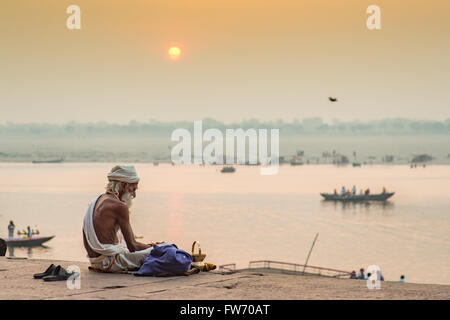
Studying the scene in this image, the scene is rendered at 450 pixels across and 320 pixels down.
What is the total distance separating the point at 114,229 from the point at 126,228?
16 cm

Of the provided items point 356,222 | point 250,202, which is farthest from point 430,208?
point 250,202

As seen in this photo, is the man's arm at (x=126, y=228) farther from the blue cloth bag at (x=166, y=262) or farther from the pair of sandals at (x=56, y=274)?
the pair of sandals at (x=56, y=274)

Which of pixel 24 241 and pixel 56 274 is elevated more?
pixel 56 274

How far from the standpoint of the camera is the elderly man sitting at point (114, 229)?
7285mm

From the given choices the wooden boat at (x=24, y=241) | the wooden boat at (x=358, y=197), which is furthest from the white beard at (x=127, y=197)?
the wooden boat at (x=358, y=197)

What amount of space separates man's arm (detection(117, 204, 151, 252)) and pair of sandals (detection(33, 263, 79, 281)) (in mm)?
668

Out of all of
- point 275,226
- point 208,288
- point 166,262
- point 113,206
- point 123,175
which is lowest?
point 275,226

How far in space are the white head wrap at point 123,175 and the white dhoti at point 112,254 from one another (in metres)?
0.34

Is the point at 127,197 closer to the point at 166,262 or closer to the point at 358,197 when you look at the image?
the point at 166,262

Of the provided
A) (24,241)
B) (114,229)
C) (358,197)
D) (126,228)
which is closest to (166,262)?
(126,228)

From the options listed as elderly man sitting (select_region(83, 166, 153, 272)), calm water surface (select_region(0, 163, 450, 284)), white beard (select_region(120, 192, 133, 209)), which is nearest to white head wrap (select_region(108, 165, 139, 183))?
elderly man sitting (select_region(83, 166, 153, 272))

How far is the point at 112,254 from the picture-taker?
7352 mm

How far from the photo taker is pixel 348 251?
221 feet
